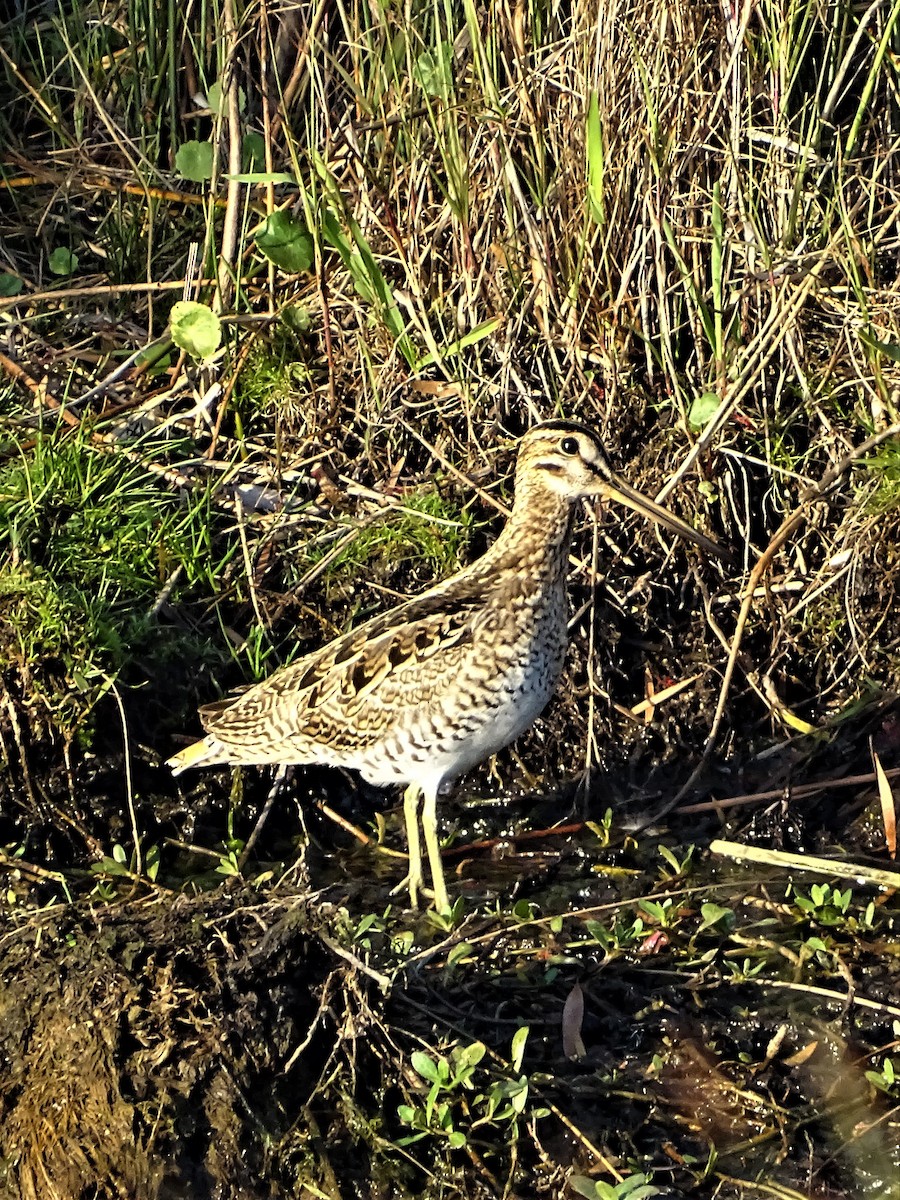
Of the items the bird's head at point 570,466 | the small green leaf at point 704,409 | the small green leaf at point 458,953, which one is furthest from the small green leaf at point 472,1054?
the small green leaf at point 704,409

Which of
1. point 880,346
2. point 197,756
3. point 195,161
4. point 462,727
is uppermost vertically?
point 195,161

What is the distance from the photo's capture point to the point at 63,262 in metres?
6.09

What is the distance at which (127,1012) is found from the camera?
149 inches

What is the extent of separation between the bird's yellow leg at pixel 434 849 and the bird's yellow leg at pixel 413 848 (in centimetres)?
3

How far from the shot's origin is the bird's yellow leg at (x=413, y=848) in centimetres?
477

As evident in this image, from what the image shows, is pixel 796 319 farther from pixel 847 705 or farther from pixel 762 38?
pixel 847 705

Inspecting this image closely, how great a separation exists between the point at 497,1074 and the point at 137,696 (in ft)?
6.19

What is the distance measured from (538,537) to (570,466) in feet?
0.71

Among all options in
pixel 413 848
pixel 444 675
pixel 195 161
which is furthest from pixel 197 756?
pixel 195 161

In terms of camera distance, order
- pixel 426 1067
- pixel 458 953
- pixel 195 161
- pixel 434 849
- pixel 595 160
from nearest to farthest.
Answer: pixel 426 1067
pixel 458 953
pixel 434 849
pixel 595 160
pixel 195 161

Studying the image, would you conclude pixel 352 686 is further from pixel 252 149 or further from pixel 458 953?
pixel 252 149

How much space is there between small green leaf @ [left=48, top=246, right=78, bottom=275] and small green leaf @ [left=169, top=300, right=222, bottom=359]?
770mm

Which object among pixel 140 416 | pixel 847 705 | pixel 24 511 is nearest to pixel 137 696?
pixel 24 511

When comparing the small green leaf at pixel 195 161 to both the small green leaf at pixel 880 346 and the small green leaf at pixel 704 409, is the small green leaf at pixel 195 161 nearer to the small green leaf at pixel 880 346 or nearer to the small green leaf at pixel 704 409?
the small green leaf at pixel 704 409
